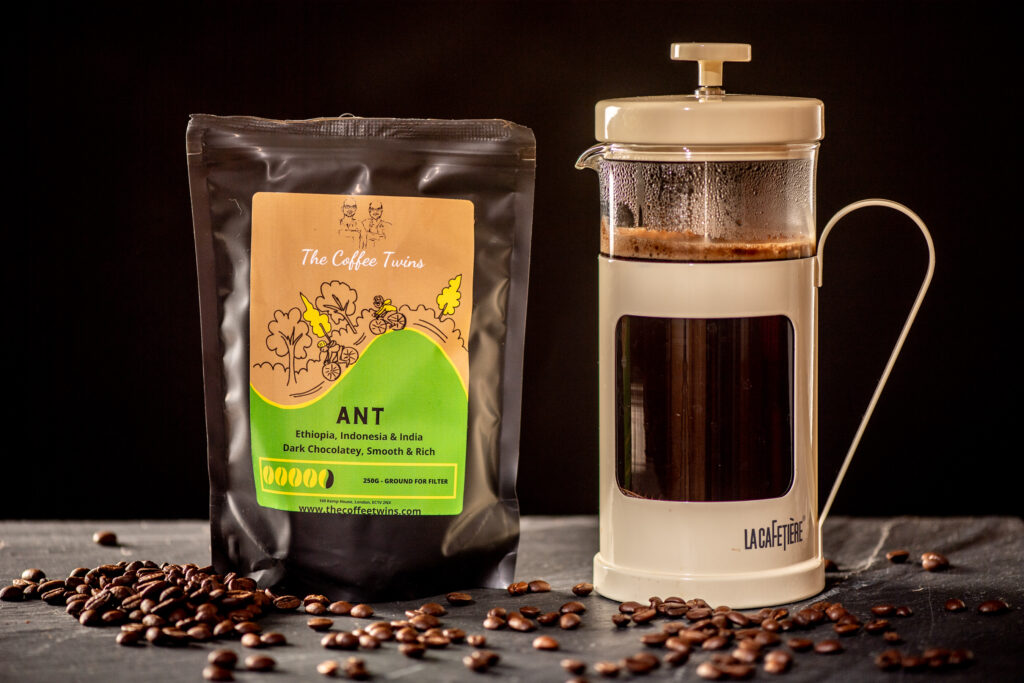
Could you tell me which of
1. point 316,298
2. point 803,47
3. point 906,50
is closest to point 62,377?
point 316,298

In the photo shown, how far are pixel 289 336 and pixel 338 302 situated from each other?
2.1 inches

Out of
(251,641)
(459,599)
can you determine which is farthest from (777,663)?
(251,641)

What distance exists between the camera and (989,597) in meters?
1.10

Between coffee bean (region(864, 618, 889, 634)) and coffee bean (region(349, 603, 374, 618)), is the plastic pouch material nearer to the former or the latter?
coffee bean (region(349, 603, 374, 618))

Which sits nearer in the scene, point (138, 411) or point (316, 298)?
point (316, 298)

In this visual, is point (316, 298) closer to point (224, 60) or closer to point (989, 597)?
point (224, 60)

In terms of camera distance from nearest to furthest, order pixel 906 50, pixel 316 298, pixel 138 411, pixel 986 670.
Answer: pixel 986 670
pixel 316 298
pixel 906 50
pixel 138 411

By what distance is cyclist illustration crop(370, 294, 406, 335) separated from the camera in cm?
108

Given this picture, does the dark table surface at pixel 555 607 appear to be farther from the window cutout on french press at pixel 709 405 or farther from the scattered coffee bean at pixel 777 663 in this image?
the window cutout on french press at pixel 709 405

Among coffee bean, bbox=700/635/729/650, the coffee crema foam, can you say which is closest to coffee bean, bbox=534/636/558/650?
coffee bean, bbox=700/635/729/650

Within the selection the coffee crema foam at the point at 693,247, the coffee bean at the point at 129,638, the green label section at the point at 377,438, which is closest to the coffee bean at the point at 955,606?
the coffee crema foam at the point at 693,247

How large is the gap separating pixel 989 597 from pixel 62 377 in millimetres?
1033

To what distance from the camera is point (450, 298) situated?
3.58 feet

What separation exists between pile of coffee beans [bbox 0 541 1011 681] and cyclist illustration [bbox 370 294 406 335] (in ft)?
0.77
